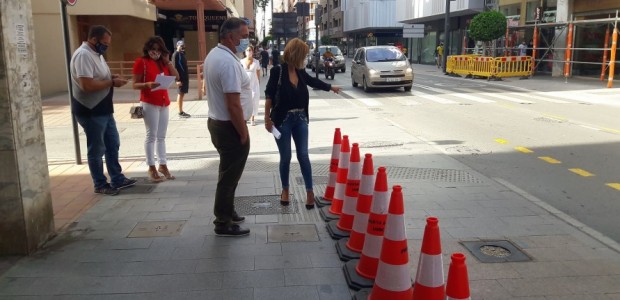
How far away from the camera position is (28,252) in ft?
13.7

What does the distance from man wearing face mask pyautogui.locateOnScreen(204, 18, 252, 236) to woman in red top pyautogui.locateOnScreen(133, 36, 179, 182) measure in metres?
2.06

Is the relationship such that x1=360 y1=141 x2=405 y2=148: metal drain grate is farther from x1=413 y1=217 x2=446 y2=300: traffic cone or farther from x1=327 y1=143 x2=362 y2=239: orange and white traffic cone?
x1=413 y1=217 x2=446 y2=300: traffic cone

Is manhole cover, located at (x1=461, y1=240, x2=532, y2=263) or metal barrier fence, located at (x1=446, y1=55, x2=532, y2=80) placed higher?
metal barrier fence, located at (x1=446, y1=55, x2=532, y2=80)

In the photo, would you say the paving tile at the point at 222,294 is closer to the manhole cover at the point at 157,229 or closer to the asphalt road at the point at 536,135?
the manhole cover at the point at 157,229

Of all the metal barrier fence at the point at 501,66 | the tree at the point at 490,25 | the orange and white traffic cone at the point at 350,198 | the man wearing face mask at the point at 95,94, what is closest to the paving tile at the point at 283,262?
the orange and white traffic cone at the point at 350,198

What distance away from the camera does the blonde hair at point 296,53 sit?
514 cm

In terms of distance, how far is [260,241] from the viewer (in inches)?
180

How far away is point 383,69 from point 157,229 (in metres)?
14.6

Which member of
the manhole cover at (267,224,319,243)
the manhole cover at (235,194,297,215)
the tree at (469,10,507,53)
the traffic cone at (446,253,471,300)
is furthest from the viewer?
the tree at (469,10,507,53)

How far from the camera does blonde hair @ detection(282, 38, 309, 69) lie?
514cm

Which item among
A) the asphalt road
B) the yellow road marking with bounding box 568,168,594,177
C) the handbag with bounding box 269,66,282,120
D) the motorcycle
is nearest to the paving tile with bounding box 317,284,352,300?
the handbag with bounding box 269,66,282,120

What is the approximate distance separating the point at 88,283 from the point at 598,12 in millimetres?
24821

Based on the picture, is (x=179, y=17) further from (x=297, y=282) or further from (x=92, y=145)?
(x=297, y=282)

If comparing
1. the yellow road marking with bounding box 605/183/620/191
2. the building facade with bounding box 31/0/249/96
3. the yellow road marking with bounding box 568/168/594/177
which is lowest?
the yellow road marking with bounding box 605/183/620/191
